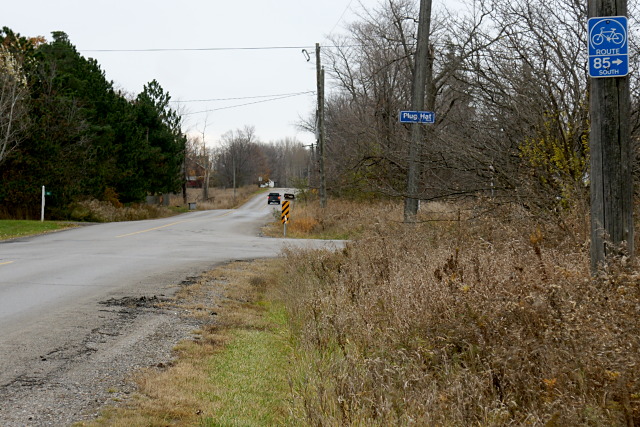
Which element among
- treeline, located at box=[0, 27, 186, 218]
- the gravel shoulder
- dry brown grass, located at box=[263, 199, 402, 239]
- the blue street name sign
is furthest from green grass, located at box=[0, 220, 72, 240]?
the gravel shoulder

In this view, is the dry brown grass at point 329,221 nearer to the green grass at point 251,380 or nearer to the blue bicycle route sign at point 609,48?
the green grass at point 251,380

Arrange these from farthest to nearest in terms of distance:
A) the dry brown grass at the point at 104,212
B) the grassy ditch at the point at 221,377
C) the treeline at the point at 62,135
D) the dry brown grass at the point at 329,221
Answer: the dry brown grass at the point at 104,212, the treeline at the point at 62,135, the dry brown grass at the point at 329,221, the grassy ditch at the point at 221,377

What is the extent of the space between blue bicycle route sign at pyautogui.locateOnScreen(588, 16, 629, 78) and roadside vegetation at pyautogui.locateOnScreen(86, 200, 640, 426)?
165cm

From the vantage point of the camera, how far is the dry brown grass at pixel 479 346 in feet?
12.7

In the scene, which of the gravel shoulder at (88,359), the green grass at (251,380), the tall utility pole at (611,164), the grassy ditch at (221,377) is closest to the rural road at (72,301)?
the gravel shoulder at (88,359)

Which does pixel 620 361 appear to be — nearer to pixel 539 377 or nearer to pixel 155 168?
pixel 539 377

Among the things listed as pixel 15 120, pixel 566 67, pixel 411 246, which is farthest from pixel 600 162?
pixel 15 120

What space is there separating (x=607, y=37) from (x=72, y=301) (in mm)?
7907

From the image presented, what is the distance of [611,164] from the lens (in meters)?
5.77

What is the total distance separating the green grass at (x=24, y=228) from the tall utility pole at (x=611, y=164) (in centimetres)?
2145

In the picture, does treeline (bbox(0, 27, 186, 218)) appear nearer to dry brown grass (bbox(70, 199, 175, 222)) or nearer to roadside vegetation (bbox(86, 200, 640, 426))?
dry brown grass (bbox(70, 199, 175, 222))

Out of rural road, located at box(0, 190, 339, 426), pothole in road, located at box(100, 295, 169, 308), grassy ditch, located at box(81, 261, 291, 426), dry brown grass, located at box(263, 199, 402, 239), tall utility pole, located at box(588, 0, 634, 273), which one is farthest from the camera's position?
dry brown grass, located at box(263, 199, 402, 239)

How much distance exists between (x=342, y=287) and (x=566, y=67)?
5560mm

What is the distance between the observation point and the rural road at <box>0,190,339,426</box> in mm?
5625
